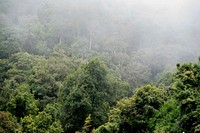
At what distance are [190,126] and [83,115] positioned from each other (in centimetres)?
1355

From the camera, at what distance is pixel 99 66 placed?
107 ft

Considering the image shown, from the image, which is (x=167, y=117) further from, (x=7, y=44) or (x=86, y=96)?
(x=7, y=44)

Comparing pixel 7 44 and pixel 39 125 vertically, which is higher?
pixel 7 44

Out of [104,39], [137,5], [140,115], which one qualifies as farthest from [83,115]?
[137,5]

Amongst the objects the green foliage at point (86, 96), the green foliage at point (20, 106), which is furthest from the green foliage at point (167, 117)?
the green foliage at point (20, 106)

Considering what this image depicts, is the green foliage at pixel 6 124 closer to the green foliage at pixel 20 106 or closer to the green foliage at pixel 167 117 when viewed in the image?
the green foliage at pixel 20 106

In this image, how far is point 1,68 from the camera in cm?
4838

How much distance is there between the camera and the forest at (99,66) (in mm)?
21812

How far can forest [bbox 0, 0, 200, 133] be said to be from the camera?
2181cm

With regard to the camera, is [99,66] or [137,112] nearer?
[137,112]

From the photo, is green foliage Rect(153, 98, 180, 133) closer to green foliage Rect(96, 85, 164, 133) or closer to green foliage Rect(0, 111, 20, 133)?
green foliage Rect(96, 85, 164, 133)

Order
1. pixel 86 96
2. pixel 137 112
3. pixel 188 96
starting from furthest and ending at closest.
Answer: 1. pixel 86 96
2. pixel 137 112
3. pixel 188 96

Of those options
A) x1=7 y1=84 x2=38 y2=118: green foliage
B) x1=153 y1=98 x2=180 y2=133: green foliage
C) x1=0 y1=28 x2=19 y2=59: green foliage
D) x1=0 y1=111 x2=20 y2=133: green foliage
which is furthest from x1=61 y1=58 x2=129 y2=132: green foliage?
x1=0 y1=28 x2=19 y2=59: green foliage

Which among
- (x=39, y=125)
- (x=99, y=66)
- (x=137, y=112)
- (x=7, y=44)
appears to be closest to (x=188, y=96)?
(x=137, y=112)
